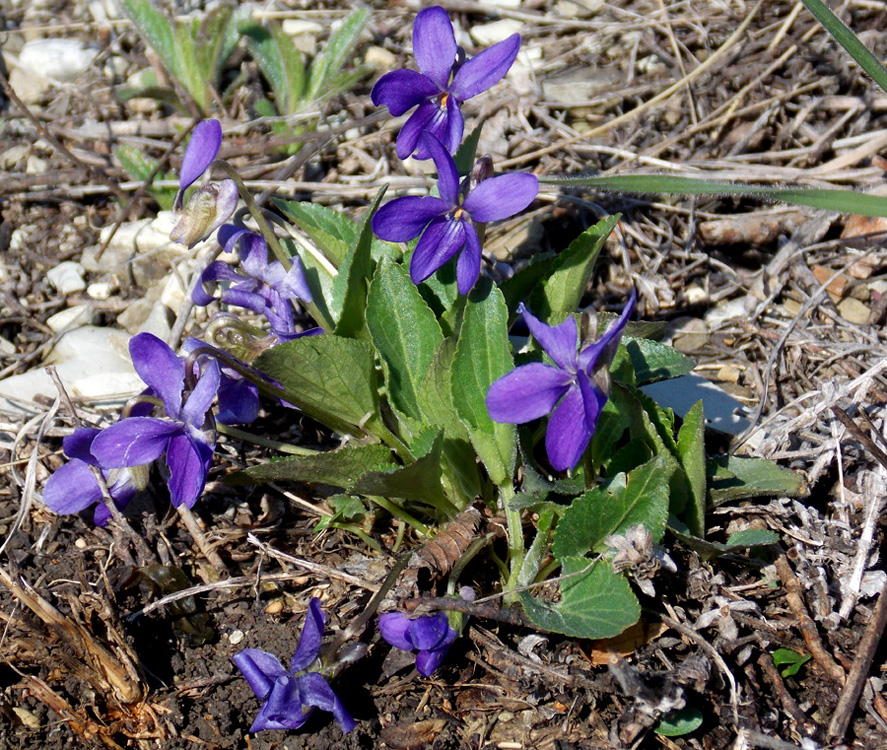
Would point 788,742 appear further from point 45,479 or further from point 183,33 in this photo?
point 183,33

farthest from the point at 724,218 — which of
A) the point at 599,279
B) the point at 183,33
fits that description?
the point at 183,33

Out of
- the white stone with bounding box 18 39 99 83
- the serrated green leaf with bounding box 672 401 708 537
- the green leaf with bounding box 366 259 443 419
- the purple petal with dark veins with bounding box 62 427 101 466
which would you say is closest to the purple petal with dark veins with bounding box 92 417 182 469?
the purple petal with dark veins with bounding box 62 427 101 466

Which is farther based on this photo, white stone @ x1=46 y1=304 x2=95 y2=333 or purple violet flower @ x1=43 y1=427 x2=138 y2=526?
white stone @ x1=46 y1=304 x2=95 y2=333

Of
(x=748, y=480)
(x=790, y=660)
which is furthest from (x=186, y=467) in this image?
(x=790, y=660)

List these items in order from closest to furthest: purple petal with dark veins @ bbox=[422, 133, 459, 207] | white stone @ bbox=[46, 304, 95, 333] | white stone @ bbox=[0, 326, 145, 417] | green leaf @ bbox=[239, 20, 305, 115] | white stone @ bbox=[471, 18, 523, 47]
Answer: purple petal with dark veins @ bbox=[422, 133, 459, 207] < white stone @ bbox=[0, 326, 145, 417] < white stone @ bbox=[46, 304, 95, 333] < green leaf @ bbox=[239, 20, 305, 115] < white stone @ bbox=[471, 18, 523, 47]

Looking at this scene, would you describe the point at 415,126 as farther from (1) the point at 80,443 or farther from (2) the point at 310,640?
(2) the point at 310,640

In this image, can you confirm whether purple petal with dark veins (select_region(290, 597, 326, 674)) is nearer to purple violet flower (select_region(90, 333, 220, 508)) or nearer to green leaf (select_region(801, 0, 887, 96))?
purple violet flower (select_region(90, 333, 220, 508))

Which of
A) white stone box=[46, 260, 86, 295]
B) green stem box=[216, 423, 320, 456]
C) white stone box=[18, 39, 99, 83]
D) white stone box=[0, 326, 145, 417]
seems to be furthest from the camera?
white stone box=[18, 39, 99, 83]
